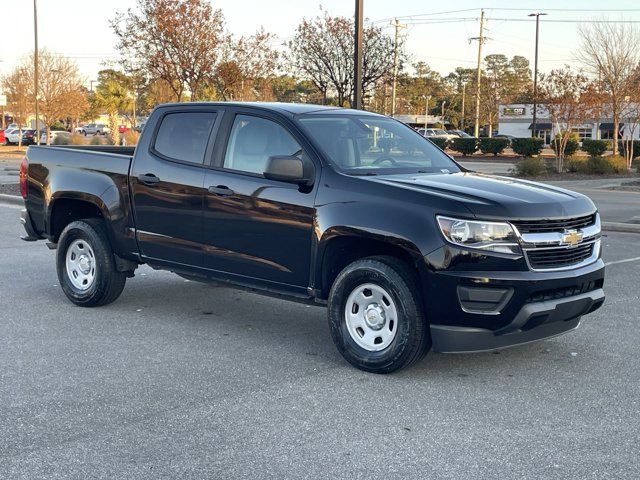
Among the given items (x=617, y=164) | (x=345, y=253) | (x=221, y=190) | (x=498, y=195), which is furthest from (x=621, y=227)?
(x=617, y=164)

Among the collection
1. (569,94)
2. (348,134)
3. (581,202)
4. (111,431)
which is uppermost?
(569,94)

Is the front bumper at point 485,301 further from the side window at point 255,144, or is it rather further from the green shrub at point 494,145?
the green shrub at point 494,145

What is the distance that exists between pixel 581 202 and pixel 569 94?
29441 millimetres

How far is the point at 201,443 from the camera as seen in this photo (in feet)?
14.7

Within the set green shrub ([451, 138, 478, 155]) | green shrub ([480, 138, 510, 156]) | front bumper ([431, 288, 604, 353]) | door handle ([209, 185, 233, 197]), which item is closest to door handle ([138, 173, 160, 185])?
door handle ([209, 185, 233, 197])

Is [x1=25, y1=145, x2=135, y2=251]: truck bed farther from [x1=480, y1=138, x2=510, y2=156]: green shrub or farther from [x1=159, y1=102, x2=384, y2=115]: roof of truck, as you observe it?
[x1=480, y1=138, x2=510, y2=156]: green shrub

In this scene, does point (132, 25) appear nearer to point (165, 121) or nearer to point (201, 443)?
point (165, 121)

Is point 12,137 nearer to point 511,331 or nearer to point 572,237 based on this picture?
point 572,237

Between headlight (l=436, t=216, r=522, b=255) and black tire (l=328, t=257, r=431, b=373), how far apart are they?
44 centimetres

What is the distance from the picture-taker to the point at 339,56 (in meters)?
31.0

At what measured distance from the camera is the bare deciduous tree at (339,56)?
100 feet

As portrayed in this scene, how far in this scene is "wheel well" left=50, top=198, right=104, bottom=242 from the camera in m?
8.04

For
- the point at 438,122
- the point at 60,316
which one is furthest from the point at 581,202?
the point at 438,122

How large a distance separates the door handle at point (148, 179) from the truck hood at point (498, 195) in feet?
6.92
